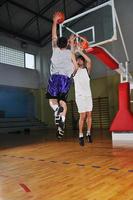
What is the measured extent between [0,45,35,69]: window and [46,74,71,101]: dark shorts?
1129 cm

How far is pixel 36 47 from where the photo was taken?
53.1ft

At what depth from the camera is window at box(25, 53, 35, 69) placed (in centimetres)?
1573

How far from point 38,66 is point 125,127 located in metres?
12.0

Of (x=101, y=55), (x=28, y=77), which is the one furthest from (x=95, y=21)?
(x=101, y=55)

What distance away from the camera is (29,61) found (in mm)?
16016

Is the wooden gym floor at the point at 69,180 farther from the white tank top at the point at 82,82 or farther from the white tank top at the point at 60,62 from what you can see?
the white tank top at the point at 82,82

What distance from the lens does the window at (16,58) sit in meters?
14.1

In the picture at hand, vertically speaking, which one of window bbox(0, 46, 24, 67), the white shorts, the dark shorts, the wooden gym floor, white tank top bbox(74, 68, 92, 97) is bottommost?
the wooden gym floor

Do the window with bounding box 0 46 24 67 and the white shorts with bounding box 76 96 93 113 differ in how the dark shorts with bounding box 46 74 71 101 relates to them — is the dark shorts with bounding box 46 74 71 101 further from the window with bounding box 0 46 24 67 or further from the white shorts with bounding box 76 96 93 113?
the window with bounding box 0 46 24 67

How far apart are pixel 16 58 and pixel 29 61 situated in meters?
1.26

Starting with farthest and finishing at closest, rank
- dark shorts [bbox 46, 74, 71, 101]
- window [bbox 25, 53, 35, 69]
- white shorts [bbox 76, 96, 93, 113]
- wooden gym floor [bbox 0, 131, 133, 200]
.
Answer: window [bbox 25, 53, 35, 69]
white shorts [bbox 76, 96, 93, 113]
dark shorts [bbox 46, 74, 71, 101]
wooden gym floor [bbox 0, 131, 133, 200]

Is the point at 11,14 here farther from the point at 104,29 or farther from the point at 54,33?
the point at 54,33

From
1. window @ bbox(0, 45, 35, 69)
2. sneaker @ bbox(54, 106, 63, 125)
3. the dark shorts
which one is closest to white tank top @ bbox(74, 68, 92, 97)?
the dark shorts

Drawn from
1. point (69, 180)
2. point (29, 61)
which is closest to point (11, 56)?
point (29, 61)
